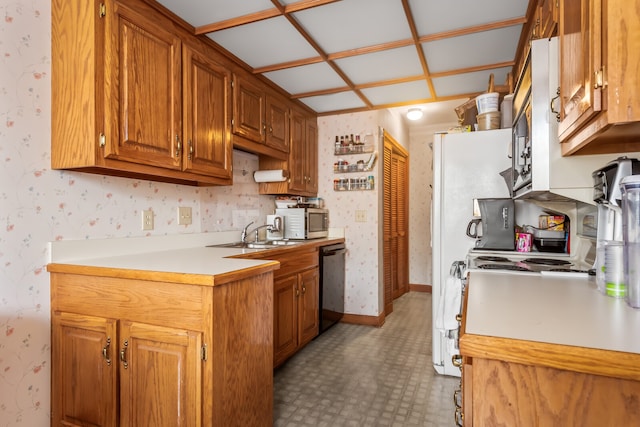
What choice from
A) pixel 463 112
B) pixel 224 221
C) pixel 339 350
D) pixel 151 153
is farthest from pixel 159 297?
pixel 463 112

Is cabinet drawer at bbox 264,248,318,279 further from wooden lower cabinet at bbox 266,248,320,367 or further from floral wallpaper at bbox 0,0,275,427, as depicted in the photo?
floral wallpaper at bbox 0,0,275,427

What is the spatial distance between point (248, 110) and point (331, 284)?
5.78ft

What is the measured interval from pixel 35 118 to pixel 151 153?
1.60ft

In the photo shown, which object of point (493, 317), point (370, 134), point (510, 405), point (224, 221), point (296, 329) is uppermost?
point (370, 134)

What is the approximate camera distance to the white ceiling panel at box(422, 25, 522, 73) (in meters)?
2.10

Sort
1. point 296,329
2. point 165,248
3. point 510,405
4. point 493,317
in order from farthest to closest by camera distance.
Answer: point 296,329 → point 165,248 → point 493,317 → point 510,405

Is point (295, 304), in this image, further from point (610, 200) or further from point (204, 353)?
point (610, 200)

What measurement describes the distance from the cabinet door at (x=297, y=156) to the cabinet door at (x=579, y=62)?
228cm

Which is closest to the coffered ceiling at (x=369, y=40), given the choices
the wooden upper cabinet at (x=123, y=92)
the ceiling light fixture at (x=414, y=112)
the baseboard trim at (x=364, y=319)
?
the wooden upper cabinet at (x=123, y=92)

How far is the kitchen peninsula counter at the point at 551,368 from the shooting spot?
0.60 metres

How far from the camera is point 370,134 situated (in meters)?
3.55

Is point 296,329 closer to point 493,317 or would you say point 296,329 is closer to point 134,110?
point 134,110

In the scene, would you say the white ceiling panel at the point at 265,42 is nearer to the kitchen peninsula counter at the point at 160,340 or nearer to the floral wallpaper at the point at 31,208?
the floral wallpaper at the point at 31,208

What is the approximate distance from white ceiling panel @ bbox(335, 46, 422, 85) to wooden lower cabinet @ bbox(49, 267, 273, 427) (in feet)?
5.62
